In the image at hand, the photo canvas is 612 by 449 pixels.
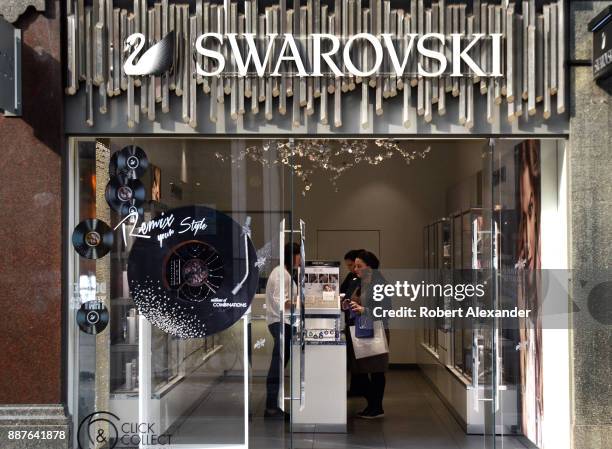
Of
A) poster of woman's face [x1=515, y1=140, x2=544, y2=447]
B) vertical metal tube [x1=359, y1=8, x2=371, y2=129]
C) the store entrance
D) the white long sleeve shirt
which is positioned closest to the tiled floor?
the store entrance

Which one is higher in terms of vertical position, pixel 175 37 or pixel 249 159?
pixel 175 37

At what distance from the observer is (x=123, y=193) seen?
6883mm

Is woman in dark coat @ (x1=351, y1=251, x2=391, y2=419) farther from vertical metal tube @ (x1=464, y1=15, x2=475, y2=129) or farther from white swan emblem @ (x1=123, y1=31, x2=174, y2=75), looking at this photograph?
white swan emblem @ (x1=123, y1=31, x2=174, y2=75)

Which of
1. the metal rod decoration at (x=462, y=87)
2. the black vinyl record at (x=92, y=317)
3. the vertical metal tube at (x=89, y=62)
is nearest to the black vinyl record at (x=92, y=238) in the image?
the black vinyl record at (x=92, y=317)

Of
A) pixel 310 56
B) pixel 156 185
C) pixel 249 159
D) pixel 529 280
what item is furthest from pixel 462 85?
pixel 156 185

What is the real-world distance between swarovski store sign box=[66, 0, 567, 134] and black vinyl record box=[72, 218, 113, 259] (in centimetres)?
84

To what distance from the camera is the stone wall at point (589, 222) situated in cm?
659

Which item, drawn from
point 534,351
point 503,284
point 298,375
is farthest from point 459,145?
point 298,375

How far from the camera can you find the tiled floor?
6816 millimetres

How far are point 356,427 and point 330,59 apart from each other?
3.78 m

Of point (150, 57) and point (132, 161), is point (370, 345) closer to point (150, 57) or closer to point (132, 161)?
point (132, 161)

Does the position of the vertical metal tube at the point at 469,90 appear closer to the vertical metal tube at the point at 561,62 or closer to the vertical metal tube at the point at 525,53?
the vertical metal tube at the point at 525,53

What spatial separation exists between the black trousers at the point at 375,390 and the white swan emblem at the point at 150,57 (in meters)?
4.07

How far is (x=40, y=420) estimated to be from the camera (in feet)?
21.7
